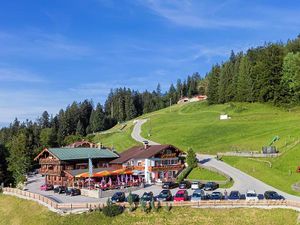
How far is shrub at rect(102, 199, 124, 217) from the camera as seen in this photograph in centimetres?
5028

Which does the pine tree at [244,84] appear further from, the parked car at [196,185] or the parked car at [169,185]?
the parked car at [196,185]

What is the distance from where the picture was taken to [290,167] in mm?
69750

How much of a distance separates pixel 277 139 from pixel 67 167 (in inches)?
1753

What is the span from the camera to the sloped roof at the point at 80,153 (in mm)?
85562

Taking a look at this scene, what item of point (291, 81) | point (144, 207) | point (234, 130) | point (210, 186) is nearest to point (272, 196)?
point (210, 186)

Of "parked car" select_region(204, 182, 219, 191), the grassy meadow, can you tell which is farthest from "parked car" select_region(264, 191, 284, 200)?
"parked car" select_region(204, 182, 219, 191)

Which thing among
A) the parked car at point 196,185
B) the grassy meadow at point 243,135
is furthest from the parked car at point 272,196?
the parked car at point 196,185

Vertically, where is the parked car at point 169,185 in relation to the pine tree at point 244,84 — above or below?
below

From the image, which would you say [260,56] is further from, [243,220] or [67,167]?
[243,220]

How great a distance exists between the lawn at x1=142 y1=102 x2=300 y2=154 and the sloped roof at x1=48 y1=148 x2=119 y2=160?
2075 centimetres

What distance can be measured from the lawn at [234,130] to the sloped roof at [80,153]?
20747 millimetres

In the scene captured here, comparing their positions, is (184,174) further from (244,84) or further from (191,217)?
(244,84)

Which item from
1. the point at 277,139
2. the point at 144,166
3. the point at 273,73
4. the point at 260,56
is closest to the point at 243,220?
the point at 144,166

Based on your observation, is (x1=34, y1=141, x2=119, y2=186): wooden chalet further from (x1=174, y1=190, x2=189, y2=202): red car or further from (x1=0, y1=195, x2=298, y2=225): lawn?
(x1=174, y1=190, x2=189, y2=202): red car
